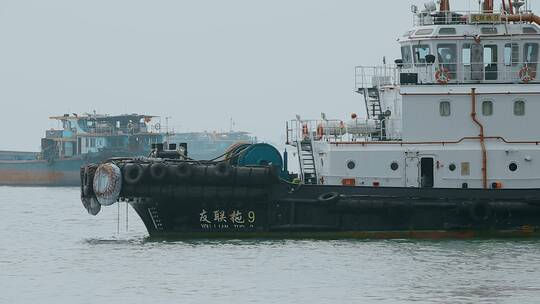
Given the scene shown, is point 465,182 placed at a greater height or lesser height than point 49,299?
greater

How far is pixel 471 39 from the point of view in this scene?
3269 cm

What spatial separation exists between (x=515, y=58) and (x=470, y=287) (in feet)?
30.9

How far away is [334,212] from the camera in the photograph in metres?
31.5

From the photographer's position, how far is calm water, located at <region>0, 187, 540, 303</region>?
2450 cm

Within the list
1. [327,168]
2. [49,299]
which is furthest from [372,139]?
[49,299]

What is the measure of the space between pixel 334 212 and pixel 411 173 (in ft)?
7.01

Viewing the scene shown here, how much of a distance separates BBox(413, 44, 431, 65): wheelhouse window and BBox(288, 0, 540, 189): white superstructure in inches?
1.0

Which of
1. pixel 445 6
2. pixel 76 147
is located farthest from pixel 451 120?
pixel 76 147

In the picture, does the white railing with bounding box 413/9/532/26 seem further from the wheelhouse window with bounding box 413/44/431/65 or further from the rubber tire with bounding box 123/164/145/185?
the rubber tire with bounding box 123/164/145/185

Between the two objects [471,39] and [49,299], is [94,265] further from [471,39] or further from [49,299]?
[471,39]

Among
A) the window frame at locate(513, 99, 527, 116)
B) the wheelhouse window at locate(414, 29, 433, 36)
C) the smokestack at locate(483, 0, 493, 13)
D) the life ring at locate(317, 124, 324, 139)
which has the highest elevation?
the smokestack at locate(483, 0, 493, 13)

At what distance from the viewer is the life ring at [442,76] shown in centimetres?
3231

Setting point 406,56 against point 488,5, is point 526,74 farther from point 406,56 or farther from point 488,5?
point 406,56

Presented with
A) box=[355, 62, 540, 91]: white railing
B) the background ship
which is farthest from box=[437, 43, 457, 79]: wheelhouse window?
the background ship
